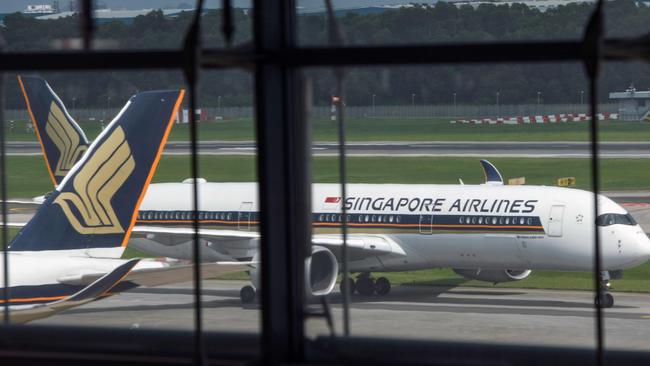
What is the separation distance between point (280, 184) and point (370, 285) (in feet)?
70.4

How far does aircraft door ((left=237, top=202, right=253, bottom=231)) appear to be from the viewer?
25.0 metres

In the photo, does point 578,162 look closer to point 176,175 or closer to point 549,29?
point 176,175

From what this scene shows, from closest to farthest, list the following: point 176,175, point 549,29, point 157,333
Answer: point 157,333
point 549,29
point 176,175

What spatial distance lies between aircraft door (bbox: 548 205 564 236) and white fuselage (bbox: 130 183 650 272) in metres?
0.02

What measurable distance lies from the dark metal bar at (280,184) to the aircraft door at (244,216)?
2205 cm

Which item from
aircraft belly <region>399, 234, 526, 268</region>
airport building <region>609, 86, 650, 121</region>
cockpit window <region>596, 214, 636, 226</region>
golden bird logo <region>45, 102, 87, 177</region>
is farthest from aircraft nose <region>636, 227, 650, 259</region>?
golden bird logo <region>45, 102, 87, 177</region>

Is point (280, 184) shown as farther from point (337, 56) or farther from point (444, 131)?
point (444, 131)

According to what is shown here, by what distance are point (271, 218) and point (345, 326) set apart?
1.99ft

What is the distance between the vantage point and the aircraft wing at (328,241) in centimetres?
2400

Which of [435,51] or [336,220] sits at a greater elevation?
[435,51]

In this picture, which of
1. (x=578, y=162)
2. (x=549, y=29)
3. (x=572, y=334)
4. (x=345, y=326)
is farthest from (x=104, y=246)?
(x=578, y=162)

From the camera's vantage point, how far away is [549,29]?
536 centimetres

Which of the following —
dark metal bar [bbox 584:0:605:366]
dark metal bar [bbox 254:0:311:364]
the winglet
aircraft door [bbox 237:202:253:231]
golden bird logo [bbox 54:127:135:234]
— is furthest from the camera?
the winglet

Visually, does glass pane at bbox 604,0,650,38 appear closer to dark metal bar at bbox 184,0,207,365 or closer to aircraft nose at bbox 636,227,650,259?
dark metal bar at bbox 184,0,207,365
